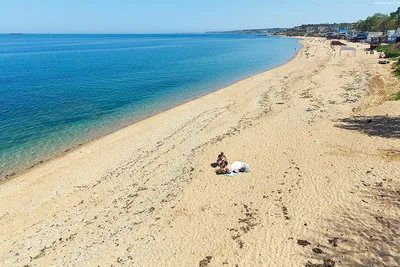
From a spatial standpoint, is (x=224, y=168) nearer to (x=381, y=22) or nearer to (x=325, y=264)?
(x=325, y=264)

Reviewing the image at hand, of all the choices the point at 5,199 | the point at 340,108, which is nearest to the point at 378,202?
the point at 340,108

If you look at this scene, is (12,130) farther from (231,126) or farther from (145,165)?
(231,126)

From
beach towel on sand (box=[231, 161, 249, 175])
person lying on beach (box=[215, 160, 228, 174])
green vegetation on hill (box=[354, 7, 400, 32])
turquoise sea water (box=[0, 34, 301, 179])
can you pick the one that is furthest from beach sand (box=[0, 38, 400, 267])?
green vegetation on hill (box=[354, 7, 400, 32])

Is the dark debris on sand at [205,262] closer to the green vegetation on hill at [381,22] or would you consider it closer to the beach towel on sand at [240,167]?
the beach towel on sand at [240,167]

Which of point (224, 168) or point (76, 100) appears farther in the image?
point (76, 100)

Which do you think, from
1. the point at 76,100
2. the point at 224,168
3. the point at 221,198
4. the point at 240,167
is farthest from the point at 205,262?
the point at 76,100

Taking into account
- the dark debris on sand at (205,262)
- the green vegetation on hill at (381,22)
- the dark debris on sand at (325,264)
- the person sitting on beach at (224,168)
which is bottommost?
the dark debris on sand at (205,262)

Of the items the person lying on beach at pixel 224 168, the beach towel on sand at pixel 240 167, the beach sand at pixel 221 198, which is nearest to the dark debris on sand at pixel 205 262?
the beach sand at pixel 221 198

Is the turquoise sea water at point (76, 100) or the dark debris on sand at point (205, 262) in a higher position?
the turquoise sea water at point (76, 100)
